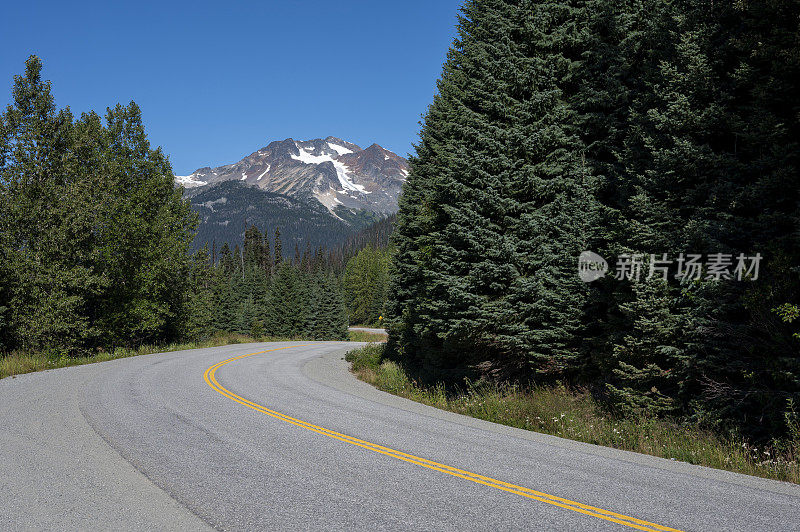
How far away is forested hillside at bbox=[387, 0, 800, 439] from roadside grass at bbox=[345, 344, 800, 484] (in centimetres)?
41

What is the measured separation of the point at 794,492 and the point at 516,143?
9.49 metres

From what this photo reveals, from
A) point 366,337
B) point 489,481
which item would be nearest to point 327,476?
point 489,481

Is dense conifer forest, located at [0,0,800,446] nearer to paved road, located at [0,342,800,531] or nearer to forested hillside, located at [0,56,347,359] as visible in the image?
forested hillside, located at [0,56,347,359]

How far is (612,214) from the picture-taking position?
1069cm

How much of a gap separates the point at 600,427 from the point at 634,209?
15.3ft

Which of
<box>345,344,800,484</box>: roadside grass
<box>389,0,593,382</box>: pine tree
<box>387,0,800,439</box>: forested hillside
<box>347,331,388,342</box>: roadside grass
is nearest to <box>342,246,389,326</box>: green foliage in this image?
<box>347,331,388,342</box>: roadside grass

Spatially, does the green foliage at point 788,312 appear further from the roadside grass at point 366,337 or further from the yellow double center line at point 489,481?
the roadside grass at point 366,337

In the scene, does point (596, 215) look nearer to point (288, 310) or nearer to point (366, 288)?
point (288, 310)

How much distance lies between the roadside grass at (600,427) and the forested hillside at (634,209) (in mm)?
408

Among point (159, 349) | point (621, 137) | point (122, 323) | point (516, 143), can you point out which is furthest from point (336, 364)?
point (621, 137)

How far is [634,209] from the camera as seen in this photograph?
9.62 metres

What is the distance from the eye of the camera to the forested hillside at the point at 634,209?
7.80 metres

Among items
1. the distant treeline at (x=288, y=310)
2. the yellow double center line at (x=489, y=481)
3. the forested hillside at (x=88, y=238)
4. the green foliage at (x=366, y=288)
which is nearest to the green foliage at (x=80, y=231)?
the forested hillside at (x=88, y=238)

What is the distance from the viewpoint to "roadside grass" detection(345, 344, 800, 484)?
7.16m
